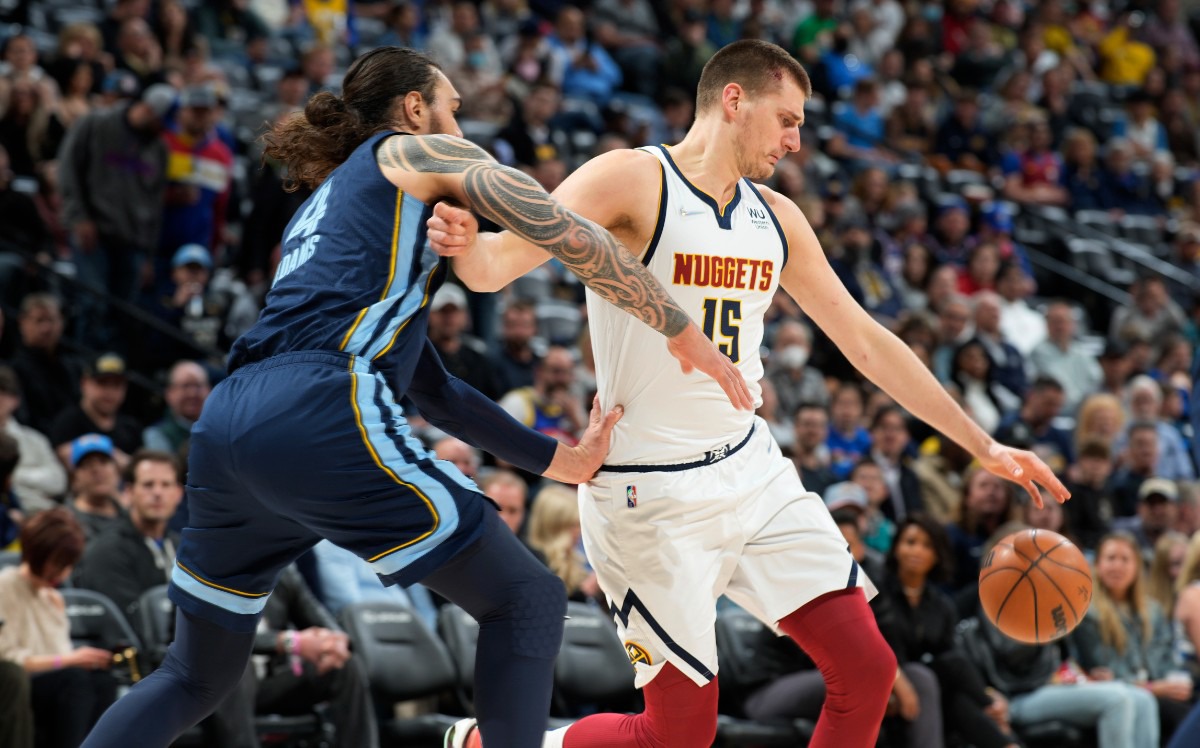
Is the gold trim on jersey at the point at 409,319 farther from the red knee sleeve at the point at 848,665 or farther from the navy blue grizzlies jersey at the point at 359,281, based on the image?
the red knee sleeve at the point at 848,665

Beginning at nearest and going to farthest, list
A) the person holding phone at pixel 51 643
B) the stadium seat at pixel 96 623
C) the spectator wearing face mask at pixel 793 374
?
the person holding phone at pixel 51 643 < the stadium seat at pixel 96 623 < the spectator wearing face mask at pixel 793 374

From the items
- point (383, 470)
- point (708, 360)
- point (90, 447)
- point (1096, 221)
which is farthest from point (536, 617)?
point (1096, 221)

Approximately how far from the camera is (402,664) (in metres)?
7.91

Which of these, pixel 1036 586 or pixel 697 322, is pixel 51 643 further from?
pixel 1036 586

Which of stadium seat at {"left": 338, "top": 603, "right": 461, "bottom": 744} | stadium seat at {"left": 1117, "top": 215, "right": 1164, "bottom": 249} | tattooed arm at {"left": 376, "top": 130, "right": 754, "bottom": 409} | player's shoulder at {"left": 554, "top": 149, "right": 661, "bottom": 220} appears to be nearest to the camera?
tattooed arm at {"left": 376, "top": 130, "right": 754, "bottom": 409}

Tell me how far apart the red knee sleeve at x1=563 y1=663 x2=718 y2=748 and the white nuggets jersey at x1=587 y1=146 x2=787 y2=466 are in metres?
0.70

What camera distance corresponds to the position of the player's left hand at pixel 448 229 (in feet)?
13.0

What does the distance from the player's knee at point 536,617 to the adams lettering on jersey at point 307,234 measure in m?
1.05

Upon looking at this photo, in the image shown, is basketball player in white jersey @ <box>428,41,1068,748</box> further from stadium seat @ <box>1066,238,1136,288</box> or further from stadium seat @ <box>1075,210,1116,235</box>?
stadium seat @ <box>1075,210,1116,235</box>

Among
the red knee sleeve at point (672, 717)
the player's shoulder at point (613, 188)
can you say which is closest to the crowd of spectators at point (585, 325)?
the player's shoulder at point (613, 188)

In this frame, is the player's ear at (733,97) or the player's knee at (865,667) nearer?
the player's knee at (865,667)

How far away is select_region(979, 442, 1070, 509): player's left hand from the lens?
4922 millimetres

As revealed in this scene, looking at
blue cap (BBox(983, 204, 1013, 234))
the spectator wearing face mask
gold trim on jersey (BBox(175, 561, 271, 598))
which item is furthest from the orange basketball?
blue cap (BBox(983, 204, 1013, 234))

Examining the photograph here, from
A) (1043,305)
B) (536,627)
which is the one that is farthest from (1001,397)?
(536,627)
